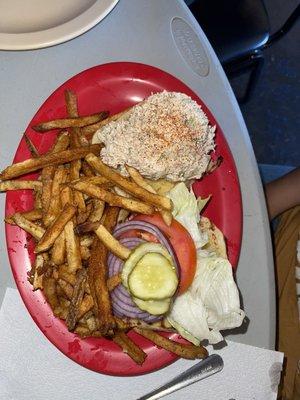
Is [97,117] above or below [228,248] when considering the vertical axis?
above

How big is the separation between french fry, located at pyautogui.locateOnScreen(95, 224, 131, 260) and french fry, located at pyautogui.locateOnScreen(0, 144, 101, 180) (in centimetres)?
20

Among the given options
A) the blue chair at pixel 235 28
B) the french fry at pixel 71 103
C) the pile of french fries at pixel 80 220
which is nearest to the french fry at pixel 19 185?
the pile of french fries at pixel 80 220

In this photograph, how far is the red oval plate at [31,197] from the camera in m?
1.43

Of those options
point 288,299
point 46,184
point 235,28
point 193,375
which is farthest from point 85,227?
point 235,28

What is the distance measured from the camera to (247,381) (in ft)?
5.07

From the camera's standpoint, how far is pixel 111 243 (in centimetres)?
133

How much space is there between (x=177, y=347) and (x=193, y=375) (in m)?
0.13

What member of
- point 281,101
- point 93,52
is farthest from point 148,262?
point 281,101

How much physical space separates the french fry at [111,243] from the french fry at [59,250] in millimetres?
94

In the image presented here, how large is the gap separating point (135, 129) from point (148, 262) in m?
0.36

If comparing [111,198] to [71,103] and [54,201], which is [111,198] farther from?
[71,103]

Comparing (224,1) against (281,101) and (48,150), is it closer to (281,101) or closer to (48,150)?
(281,101)

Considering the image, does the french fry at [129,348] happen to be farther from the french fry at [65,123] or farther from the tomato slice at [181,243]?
the french fry at [65,123]

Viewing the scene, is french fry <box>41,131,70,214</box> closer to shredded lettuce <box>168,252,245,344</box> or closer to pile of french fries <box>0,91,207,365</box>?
pile of french fries <box>0,91,207,365</box>
